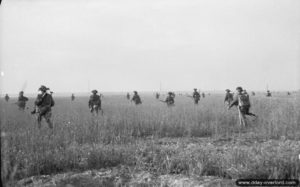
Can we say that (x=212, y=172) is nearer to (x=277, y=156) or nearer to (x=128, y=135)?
(x=277, y=156)

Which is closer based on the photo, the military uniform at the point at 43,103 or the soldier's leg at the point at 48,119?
the soldier's leg at the point at 48,119

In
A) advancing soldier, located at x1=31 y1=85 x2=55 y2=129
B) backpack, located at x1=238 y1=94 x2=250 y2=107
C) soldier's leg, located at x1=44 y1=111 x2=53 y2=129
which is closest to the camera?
soldier's leg, located at x1=44 y1=111 x2=53 y2=129

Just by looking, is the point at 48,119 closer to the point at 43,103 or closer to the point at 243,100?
the point at 43,103

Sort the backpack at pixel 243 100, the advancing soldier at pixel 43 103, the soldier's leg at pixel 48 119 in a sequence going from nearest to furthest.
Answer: the soldier's leg at pixel 48 119, the advancing soldier at pixel 43 103, the backpack at pixel 243 100

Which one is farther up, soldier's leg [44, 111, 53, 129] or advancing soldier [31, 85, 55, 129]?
advancing soldier [31, 85, 55, 129]

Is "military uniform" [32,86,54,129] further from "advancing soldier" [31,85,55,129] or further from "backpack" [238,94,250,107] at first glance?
"backpack" [238,94,250,107]

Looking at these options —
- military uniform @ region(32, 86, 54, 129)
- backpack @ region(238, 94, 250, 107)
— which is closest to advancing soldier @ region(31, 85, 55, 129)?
military uniform @ region(32, 86, 54, 129)

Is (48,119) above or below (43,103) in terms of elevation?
below

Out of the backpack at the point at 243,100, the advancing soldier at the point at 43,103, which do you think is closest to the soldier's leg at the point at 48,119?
the advancing soldier at the point at 43,103

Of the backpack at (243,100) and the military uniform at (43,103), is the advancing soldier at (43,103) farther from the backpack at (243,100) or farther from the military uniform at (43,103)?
the backpack at (243,100)

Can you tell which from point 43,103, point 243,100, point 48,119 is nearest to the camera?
point 48,119

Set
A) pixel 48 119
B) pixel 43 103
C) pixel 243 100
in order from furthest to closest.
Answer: pixel 243 100, pixel 43 103, pixel 48 119

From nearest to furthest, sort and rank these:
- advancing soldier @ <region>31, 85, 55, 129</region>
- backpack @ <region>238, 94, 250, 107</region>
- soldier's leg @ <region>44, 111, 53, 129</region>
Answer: soldier's leg @ <region>44, 111, 53, 129</region>, advancing soldier @ <region>31, 85, 55, 129</region>, backpack @ <region>238, 94, 250, 107</region>

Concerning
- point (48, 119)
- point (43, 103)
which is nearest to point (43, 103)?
point (43, 103)
